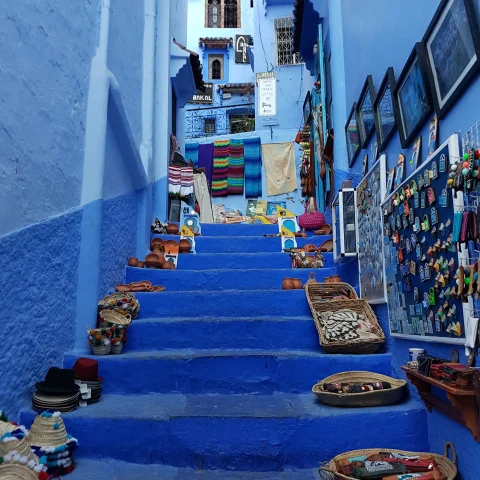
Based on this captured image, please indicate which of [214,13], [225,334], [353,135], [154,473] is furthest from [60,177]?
[214,13]

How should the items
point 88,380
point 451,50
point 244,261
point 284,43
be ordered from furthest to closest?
point 284,43 → point 244,261 → point 88,380 → point 451,50

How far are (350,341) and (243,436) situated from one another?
993 mm

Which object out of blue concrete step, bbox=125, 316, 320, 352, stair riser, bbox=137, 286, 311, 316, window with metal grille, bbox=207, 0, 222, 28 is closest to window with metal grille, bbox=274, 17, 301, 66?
window with metal grille, bbox=207, 0, 222, 28

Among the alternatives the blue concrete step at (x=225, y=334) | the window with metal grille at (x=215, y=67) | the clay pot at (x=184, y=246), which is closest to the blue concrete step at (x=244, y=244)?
the clay pot at (x=184, y=246)

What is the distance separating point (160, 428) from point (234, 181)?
9.18 meters

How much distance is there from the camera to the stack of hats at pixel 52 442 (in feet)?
6.93

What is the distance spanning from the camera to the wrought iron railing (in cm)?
1560

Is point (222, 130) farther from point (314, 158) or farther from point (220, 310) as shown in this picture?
point (220, 310)

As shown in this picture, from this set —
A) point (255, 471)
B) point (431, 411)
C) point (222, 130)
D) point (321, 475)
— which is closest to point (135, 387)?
point (255, 471)

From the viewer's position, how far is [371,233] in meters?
3.30

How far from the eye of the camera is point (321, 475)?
6.97 feet

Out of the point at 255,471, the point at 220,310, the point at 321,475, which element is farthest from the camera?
the point at 220,310

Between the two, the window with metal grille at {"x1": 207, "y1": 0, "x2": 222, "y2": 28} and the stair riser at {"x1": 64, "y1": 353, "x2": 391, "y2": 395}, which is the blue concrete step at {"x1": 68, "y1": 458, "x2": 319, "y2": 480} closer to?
the stair riser at {"x1": 64, "y1": 353, "x2": 391, "y2": 395}

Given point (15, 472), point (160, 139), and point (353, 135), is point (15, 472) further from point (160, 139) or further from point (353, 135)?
point (160, 139)
